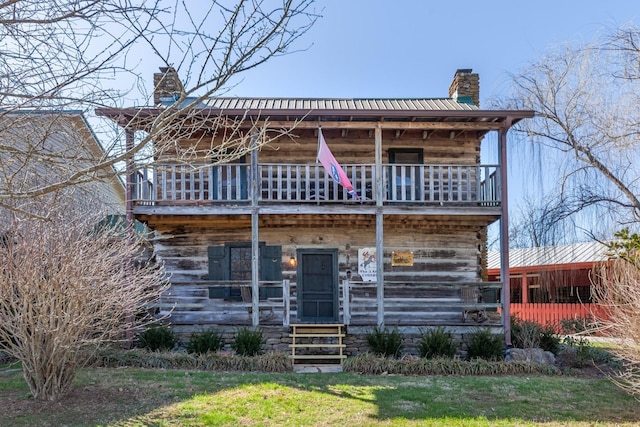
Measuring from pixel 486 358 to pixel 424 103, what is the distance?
25.9 feet

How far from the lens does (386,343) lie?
11.1m

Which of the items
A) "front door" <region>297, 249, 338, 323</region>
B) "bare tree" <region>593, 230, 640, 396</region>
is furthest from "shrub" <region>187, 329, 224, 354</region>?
"bare tree" <region>593, 230, 640, 396</region>

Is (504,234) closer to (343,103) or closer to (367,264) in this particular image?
(367,264)

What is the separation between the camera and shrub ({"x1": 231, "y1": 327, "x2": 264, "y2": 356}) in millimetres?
10977

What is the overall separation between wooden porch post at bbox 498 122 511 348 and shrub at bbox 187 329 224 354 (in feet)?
22.0

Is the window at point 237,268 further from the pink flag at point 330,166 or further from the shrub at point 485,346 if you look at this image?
the shrub at point 485,346

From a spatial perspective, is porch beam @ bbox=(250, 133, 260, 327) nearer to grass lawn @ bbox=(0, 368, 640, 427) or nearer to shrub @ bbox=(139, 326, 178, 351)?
shrub @ bbox=(139, 326, 178, 351)

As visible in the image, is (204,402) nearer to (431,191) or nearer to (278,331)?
(278,331)

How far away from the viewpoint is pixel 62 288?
23.8 ft

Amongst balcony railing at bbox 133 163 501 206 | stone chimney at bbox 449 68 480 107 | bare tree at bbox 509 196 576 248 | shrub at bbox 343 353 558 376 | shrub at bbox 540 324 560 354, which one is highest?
stone chimney at bbox 449 68 480 107

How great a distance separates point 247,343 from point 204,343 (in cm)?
99

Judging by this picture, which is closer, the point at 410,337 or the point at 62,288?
the point at 62,288

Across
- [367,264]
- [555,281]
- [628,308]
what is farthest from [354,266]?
[628,308]

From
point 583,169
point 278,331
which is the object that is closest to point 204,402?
point 278,331
